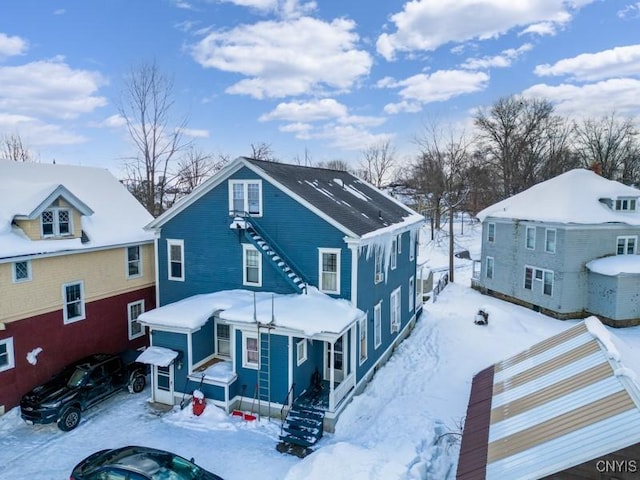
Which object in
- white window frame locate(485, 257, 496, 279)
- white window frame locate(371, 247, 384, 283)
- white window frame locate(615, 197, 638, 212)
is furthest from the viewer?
white window frame locate(485, 257, 496, 279)

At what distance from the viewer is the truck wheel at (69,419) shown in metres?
12.3

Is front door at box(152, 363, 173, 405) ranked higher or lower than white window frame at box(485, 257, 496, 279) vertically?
lower

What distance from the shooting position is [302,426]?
479 inches

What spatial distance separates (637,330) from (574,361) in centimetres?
1744

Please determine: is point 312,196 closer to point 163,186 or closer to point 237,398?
point 237,398

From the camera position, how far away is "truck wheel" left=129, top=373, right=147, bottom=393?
15.0m

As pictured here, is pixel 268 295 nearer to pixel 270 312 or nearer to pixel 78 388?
pixel 270 312

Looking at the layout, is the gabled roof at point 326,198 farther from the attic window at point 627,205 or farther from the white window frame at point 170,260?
the attic window at point 627,205

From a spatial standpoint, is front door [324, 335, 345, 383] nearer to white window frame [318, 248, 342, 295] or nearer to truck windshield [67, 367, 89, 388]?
white window frame [318, 248, 342, 295]

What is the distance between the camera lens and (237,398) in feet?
44.6

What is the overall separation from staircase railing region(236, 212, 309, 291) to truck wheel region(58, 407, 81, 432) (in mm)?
7931

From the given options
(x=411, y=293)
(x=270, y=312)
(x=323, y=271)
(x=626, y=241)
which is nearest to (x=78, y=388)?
(x=270, y=312)

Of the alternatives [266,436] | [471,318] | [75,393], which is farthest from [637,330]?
[75,393]

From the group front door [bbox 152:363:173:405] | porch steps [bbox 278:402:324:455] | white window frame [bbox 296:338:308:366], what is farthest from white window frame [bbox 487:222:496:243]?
front door [bbox 152:363:173:405]
